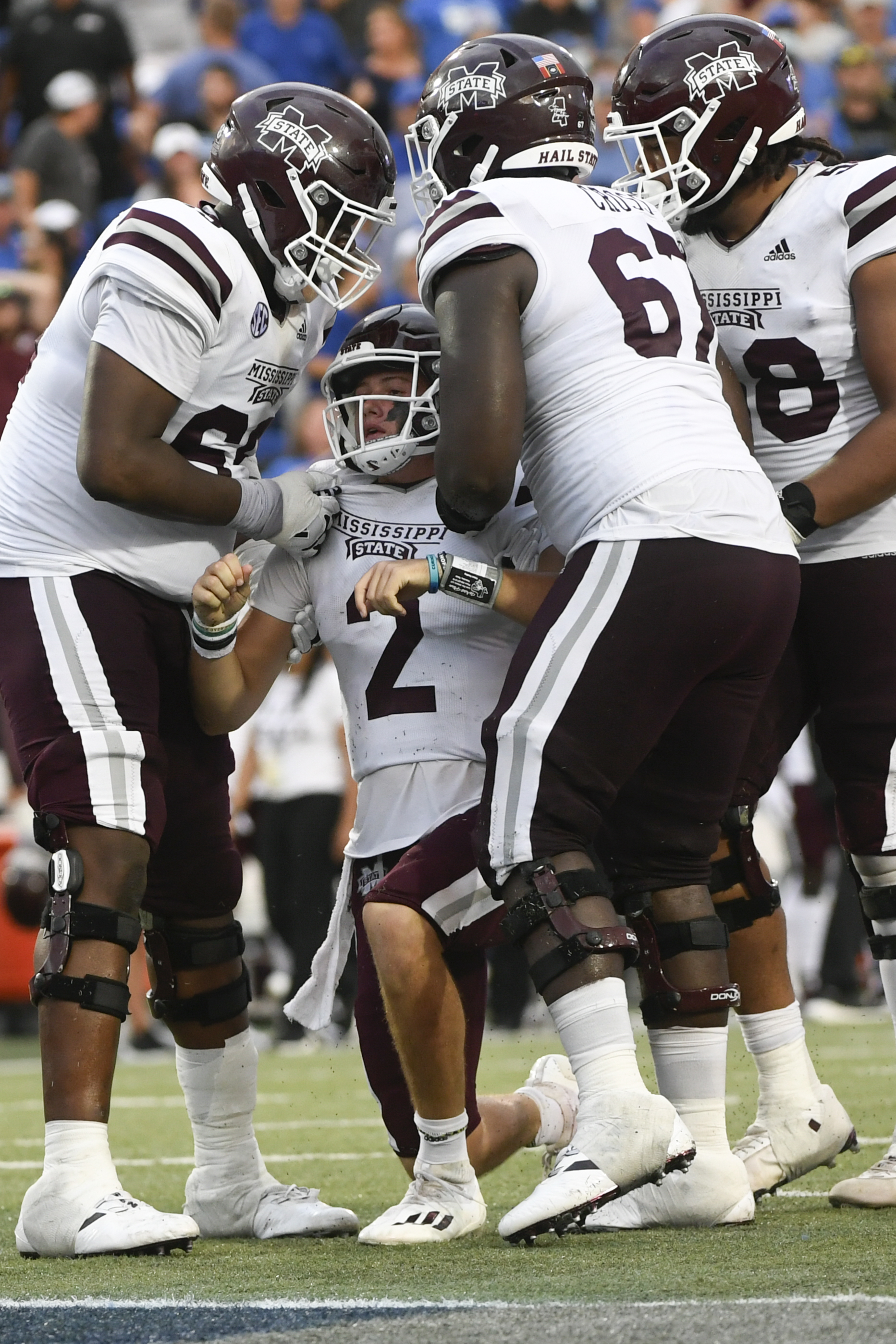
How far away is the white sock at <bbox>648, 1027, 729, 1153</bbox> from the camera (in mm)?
3287

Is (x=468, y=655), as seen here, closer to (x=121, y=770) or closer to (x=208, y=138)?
(x=121, y=770)

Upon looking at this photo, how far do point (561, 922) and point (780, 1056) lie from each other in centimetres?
100

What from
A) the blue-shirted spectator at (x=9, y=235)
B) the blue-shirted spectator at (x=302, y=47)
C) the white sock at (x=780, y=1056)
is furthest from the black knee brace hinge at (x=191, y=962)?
the blue-shirted spectator at (x=302, y=47)

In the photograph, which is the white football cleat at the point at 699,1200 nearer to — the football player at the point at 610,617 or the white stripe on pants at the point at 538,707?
the football player at the point at 610,617

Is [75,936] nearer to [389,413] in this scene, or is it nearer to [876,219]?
[389,413]

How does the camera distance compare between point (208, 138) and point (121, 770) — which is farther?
point (208, 138)

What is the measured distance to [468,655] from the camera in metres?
3.65

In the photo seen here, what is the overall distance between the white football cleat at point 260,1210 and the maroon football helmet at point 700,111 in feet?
6.56

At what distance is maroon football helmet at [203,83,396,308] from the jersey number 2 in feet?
2.04

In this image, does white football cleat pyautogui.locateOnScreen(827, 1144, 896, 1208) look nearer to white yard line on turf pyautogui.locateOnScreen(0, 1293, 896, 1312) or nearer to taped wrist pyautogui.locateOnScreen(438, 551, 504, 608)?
white yard line on turf pyautogui.locateOnScreen(0, 1293, 896, 1312)

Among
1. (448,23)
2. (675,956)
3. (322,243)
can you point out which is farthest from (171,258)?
(448,23)

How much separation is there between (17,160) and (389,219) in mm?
9532

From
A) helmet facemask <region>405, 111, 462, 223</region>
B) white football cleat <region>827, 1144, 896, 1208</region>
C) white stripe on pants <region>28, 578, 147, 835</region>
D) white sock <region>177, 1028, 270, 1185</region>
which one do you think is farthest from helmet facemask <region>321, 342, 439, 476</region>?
white football cleat <region>827, 1144, 896, 1208</region>

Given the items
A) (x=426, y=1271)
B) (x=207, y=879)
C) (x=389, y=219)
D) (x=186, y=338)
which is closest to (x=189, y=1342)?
(x=426, y=1271)
